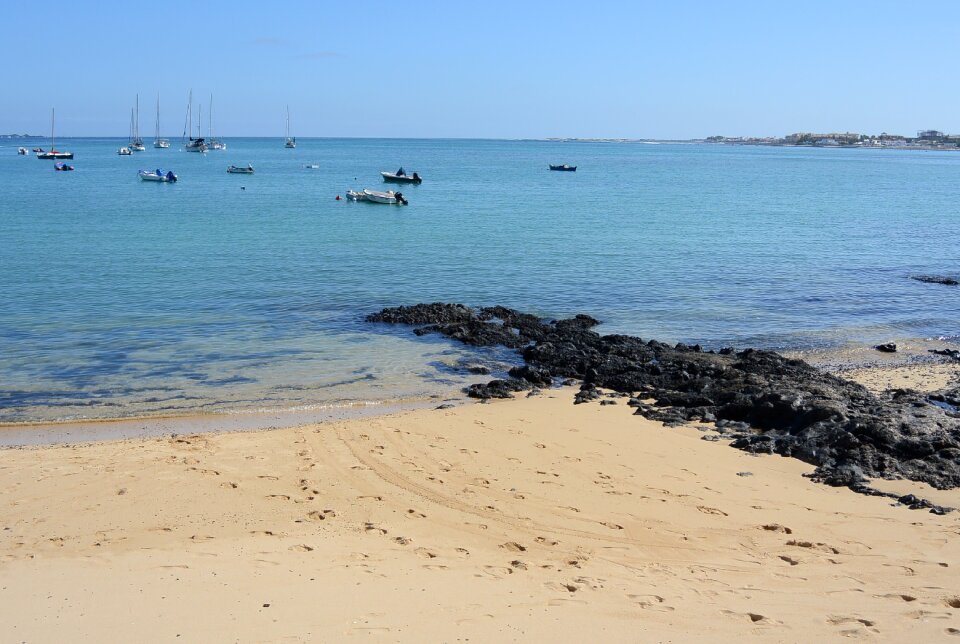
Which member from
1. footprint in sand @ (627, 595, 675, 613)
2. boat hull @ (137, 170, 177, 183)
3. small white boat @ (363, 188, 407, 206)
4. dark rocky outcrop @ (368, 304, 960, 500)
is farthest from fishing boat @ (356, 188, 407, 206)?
footprint in sand @ (627, 595, 675, 613)

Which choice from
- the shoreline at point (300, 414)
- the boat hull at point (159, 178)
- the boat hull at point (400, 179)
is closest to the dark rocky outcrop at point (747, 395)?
the shoreline at point (300, 414)

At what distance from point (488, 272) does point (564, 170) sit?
89.8m

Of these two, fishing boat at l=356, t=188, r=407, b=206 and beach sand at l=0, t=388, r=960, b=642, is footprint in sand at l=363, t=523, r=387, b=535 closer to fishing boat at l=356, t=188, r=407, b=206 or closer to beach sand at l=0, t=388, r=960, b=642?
beach sand at l=0, t=388, r=960, b=642

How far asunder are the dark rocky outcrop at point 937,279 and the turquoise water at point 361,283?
0.90 m

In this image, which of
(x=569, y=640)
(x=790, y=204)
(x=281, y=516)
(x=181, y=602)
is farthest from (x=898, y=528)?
(x=790, y=204)

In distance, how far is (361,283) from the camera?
29312 mm

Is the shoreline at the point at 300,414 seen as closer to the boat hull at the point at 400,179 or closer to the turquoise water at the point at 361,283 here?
the turquoise water at the point at 361,283

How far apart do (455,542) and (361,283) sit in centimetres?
2024

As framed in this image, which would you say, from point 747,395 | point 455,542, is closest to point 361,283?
point 747,395

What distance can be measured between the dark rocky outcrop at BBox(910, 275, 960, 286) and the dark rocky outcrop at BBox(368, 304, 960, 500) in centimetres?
1606

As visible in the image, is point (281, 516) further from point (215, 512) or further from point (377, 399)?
point (377, 399)

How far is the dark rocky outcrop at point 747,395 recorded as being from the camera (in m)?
12.9

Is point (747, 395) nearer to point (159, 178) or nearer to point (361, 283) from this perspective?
point (361, 283)

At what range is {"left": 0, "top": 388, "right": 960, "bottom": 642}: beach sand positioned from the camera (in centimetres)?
773
